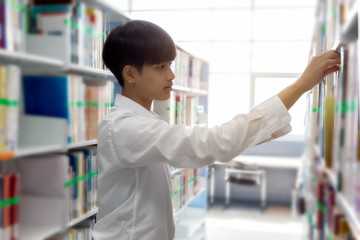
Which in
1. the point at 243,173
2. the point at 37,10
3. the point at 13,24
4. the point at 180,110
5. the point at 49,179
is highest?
the point at 37,10

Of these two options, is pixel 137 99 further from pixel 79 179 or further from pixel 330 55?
pixel 79 179

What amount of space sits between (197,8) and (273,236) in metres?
3.85

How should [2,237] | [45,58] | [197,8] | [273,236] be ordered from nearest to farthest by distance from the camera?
[2,237]
[45,58]
[273,236]
[197,8]

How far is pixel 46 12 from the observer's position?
167 cm

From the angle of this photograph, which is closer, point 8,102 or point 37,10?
point 8,102

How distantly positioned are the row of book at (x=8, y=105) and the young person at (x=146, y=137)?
37 centimetres

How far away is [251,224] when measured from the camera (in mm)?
4660

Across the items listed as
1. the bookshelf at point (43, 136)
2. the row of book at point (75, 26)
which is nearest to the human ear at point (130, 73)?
the bookshelf at point (43, 136)

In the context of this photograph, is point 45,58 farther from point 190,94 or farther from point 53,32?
point 190,94

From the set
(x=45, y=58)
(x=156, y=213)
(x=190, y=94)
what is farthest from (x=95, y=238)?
(x=190, y=94)

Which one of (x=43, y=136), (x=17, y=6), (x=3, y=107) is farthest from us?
(x=43, y=136)

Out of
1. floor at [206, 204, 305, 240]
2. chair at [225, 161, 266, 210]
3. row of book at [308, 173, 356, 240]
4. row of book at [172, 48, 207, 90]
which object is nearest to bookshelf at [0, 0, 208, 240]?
row of book at [308, 173, 356, 240]

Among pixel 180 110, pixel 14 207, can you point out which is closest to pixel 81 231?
pixel 14 207

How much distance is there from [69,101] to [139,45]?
0.64 m
